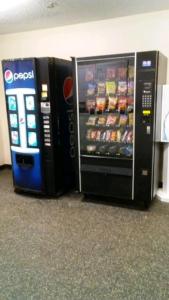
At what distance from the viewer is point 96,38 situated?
357 centimetres

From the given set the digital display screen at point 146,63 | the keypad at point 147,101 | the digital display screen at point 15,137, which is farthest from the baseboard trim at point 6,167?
the digital display screen at point 146,63

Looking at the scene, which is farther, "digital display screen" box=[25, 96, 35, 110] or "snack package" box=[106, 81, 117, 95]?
"digital display screen" box=[25, 96, 35, 110]

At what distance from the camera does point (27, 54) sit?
4.12 meters

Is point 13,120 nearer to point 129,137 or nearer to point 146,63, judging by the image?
point 129,137

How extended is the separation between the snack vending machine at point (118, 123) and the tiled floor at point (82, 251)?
0.35m

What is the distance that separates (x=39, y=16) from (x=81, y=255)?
9.58 ft

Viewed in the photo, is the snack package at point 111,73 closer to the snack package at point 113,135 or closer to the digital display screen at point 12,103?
the snack package at point 113,135

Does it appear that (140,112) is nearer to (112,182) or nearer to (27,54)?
(112,182)

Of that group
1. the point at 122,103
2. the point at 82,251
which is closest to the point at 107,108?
the point at 122,103

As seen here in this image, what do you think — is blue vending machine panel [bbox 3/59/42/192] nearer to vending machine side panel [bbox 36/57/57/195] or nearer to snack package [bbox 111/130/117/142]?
vending machine side panel [bbox 36/57/57/195]

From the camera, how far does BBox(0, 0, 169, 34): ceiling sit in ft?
9.12

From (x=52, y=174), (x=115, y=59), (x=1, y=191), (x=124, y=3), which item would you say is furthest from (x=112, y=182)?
(x=124, y=3)

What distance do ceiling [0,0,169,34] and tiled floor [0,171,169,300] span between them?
2.40m

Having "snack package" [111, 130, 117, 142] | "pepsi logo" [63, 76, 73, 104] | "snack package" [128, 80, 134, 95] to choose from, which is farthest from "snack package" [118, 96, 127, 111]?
"pepsi logo" [63, 76, 73, 104]
